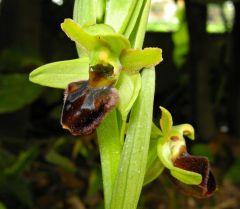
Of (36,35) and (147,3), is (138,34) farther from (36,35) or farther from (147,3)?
(36,35)

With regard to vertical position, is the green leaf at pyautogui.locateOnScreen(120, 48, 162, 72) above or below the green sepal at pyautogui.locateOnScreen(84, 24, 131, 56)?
below

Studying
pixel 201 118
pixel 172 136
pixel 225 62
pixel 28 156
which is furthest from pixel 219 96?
pixel 172 136

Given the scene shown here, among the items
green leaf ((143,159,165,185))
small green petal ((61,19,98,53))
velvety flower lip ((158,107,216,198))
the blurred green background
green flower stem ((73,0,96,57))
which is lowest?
the blurred green background

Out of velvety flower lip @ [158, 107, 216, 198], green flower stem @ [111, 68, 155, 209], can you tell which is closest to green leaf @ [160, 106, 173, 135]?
velvety flower lip @ [158, 107, 216, 198]

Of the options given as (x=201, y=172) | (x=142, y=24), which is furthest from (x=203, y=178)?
(x=142, y=24)

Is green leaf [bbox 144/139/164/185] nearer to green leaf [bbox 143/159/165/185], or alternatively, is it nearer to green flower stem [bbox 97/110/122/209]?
green leaf [bbox 143/159/165/185]

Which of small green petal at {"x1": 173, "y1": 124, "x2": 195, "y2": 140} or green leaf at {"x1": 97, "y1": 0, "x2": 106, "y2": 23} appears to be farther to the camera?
small green petal at {"x1": 173, "y1": 124, "x2": 195, "y2": 140}

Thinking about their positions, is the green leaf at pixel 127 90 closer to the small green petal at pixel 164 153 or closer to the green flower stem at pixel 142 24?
the green flower stem at pixel 142 24

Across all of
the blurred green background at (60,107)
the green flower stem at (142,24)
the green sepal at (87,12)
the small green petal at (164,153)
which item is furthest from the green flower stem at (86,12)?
the blurred green background at (60,107)

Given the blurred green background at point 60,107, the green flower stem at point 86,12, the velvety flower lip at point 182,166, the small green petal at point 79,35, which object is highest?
the green flower stem at point 86,12
